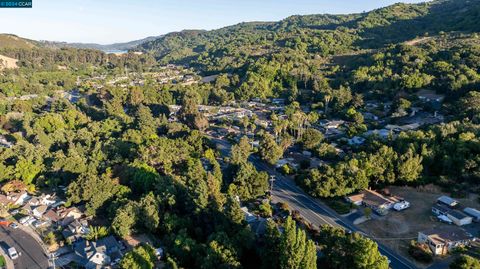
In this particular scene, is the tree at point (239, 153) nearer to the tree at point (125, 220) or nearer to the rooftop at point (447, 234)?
the tree at point (125, 220)

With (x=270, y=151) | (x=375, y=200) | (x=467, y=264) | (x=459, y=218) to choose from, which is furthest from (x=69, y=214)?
(x=459, y=218)

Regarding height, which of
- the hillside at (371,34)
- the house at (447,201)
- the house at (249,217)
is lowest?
the house at (249,217)

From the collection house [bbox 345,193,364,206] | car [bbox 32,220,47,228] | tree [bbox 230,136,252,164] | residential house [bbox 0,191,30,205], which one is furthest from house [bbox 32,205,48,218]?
house [bbox 345,193,364,206]

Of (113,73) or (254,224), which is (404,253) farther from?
(113,73)

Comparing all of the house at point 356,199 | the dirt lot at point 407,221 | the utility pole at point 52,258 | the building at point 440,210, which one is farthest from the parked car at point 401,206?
the utility pole at point 52,258

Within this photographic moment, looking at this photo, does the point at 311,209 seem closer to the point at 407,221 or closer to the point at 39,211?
the point at 407,221

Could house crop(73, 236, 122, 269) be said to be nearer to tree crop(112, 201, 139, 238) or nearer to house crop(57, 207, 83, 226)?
tree crop(112, 201, 139, 238)

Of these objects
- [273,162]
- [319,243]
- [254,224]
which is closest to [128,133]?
[273,162]
